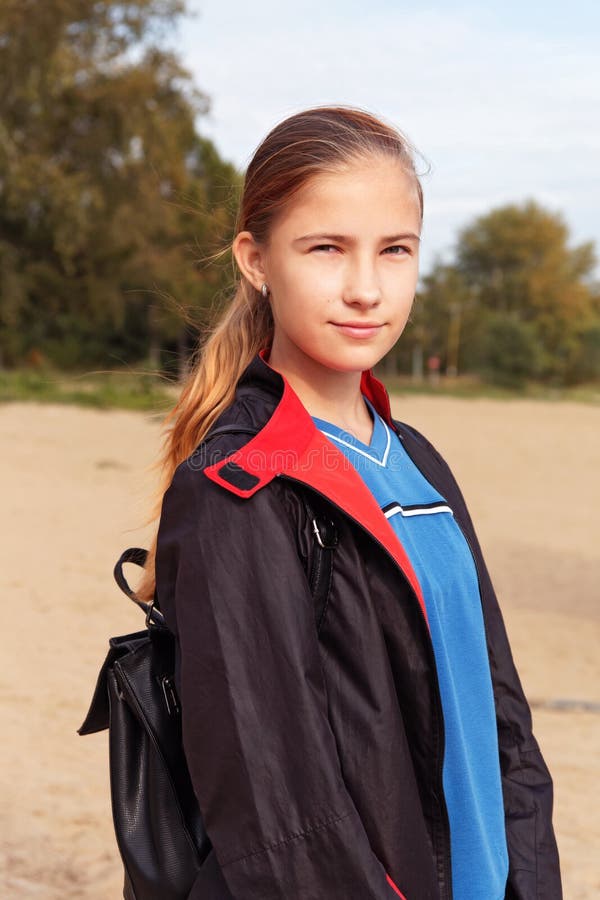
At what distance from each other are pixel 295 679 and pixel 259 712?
2.2 inches

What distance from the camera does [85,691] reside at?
4438mm

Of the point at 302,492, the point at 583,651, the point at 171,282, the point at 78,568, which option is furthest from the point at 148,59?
the point at 302,492

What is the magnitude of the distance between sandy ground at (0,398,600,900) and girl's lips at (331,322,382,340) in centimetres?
49

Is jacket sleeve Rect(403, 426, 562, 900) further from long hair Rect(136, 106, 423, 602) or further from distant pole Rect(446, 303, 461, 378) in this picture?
distant pole Rect(446, 303, 461, 378)

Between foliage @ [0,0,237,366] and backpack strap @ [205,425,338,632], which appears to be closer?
backpack strap @ [205,425,338,632]

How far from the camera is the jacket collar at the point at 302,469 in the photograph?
1.13 m

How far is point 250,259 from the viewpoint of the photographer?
1377 millimetres

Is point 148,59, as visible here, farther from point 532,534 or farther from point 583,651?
point 583,651

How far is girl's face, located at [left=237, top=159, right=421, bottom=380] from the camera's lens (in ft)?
4.13

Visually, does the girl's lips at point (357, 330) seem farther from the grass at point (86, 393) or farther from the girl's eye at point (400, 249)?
the grass at point (86, 393)

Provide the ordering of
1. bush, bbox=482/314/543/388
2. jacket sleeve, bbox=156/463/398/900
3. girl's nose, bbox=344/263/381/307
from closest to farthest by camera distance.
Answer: jacket sleeve, bbox=156/463/398/900 → girl's nose, bbox=344/263/381/307 → bush, bbox=482/314/543/388

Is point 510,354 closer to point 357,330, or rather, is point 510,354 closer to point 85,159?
point 85,159

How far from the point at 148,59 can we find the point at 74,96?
1723 mm

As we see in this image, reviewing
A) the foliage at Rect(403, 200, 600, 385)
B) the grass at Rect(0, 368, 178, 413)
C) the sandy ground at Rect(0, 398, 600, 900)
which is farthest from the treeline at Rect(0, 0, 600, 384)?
the foliage at Rect(403, 200, 600, 385)
